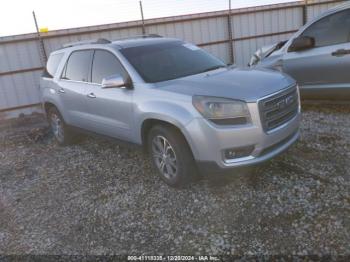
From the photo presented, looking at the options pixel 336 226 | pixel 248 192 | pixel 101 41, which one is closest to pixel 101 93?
pixel 101 41

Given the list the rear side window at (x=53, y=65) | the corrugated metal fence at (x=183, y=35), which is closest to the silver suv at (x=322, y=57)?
the rear side window at (x=53, y=65)

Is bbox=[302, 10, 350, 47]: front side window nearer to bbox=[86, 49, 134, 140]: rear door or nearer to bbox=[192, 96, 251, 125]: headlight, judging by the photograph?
bbox=[192, 96, 251, 125]: headlight

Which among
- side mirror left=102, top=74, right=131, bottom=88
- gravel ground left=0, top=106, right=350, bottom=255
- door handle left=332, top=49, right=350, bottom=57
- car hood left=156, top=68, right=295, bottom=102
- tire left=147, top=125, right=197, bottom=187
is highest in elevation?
side mirror left=102, top=74, right=131, bottom=88

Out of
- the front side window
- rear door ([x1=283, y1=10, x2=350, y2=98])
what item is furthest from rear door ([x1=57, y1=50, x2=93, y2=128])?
the front side window

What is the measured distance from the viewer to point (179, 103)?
11.6 ft

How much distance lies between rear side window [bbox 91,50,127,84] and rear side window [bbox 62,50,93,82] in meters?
0.18

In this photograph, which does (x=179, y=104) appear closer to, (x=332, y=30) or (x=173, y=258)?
→ (x=173, y=258)

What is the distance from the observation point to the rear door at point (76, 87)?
5023 mm

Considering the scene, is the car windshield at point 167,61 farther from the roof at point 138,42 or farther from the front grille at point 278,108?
the front grille at point 278,108

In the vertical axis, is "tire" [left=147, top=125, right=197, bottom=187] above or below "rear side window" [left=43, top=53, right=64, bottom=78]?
below

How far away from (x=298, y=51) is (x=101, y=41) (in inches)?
134

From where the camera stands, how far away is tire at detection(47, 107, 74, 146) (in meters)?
5.98

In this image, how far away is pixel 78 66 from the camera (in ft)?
17.2

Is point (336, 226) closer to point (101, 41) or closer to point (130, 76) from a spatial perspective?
point (130, 76)
